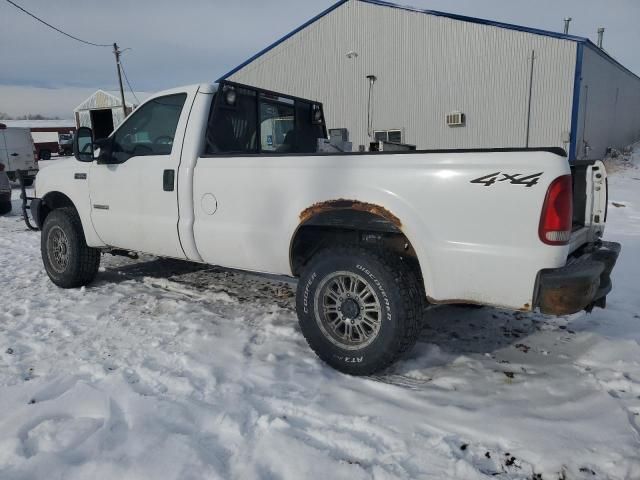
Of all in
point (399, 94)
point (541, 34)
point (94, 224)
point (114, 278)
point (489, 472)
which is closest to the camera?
point (489, 472)

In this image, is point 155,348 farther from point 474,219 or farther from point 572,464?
point 572,464

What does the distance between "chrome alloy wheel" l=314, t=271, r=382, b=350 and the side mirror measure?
2.84m

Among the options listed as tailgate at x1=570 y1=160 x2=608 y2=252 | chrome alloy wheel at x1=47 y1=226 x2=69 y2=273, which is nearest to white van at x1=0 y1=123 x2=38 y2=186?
chrome alloy wheel at x1=47 y1=226 x2=69 y2=273

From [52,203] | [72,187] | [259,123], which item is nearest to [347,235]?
[259,123]

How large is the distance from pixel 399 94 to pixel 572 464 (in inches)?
643

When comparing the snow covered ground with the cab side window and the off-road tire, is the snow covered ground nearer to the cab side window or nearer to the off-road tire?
the off-road tire

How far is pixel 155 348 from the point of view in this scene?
3438 millimetres

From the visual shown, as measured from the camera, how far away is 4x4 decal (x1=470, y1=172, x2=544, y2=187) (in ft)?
7.87

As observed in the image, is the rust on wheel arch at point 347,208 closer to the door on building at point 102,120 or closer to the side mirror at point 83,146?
the side mirror at point 83,146

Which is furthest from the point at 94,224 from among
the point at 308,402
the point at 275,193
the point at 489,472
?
the point at 489,472

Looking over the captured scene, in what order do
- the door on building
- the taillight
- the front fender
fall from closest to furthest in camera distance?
the taillight < the front fender < the door on building

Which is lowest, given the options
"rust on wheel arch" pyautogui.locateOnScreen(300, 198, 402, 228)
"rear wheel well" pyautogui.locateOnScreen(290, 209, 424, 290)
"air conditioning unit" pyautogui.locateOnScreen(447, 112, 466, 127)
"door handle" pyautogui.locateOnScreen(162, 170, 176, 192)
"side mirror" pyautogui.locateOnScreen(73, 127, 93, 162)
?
"rear wheel well" pyautogui.locateOnScreen(290, 209, 424, 290)

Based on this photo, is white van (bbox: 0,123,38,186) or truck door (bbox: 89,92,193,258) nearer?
truck door (bbox: 89,92,193,258)

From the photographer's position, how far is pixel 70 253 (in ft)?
15.8
